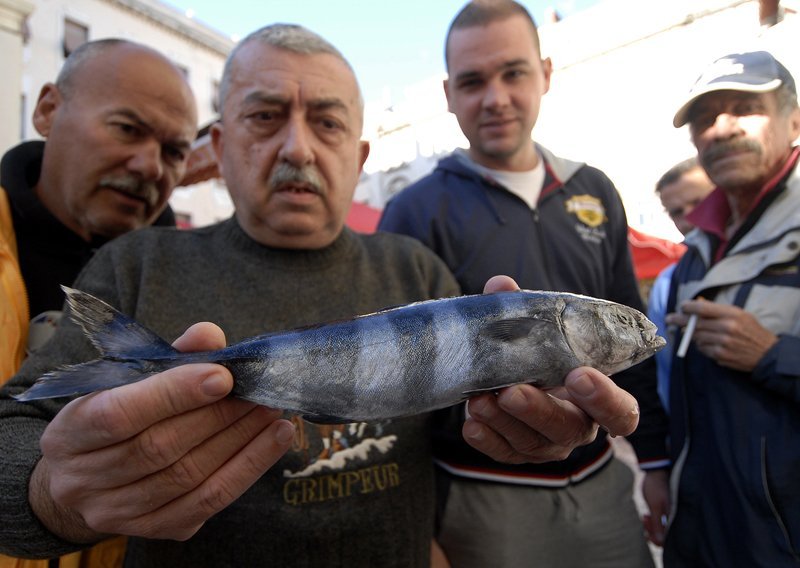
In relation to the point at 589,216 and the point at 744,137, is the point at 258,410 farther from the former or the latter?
the point at 744,137

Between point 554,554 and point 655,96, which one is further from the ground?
point 655,96

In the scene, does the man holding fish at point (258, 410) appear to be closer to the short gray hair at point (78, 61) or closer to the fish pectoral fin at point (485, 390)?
the fish pectoral fin at point (485, 390)

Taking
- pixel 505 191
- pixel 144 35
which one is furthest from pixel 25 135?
pixel 505 191

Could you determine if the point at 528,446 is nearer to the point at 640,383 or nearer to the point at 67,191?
the point at 640,383

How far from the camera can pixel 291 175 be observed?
2.00 m

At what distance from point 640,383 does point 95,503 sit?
9.28ft

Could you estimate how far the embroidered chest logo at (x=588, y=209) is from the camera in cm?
264

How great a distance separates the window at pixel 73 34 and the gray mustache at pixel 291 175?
2435 cm

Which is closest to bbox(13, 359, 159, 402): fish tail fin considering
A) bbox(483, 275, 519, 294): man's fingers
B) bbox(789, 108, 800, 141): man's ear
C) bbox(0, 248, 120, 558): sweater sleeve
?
bbox(0, 248, 120, 558): sweater sleeve

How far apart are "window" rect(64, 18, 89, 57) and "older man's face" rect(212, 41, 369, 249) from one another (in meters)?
24.1

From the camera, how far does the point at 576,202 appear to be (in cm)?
267

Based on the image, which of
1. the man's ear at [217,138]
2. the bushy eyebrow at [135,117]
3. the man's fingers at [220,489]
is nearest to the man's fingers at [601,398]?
the man's fingers at [220,489]

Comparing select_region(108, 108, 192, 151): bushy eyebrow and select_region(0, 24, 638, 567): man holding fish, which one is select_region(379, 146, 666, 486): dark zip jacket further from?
select_region(108, 108, 192, 151): bushy eyebrow

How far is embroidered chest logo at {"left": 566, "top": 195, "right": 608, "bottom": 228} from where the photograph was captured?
264 centimetres
